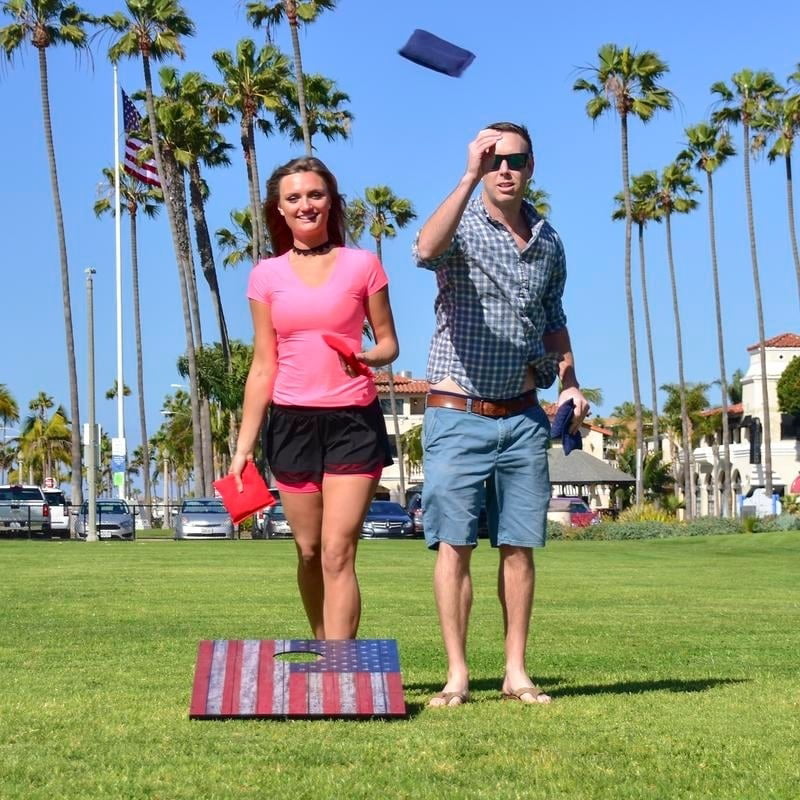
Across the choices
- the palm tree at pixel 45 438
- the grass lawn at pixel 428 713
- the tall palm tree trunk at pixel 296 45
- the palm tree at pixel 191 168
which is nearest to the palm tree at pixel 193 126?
the palm tree at pixel 191 168

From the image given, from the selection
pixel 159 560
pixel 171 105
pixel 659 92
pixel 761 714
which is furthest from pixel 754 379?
pixel 761 714

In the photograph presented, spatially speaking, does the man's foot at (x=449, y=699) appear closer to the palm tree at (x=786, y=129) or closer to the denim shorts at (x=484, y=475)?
the denim shorts at (x=484, y=475)

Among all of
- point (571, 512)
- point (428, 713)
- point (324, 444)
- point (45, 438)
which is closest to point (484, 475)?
point (324, 444)

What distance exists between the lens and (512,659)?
671 centimetres

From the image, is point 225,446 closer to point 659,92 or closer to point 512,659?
point 659,92

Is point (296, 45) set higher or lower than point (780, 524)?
higher

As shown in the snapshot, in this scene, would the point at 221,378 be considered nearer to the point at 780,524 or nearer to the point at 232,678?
the point at 780,524

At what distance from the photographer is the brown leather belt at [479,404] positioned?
6.78 meters

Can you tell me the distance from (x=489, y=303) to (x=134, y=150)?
50260mm

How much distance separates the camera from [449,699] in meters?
6.36

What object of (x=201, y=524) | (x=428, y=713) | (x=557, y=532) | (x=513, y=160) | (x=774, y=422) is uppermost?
(x=774, y=422)

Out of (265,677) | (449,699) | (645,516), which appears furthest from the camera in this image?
(645,516)

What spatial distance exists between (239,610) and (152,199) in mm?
61861

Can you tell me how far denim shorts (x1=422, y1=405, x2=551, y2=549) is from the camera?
22.1 ft
